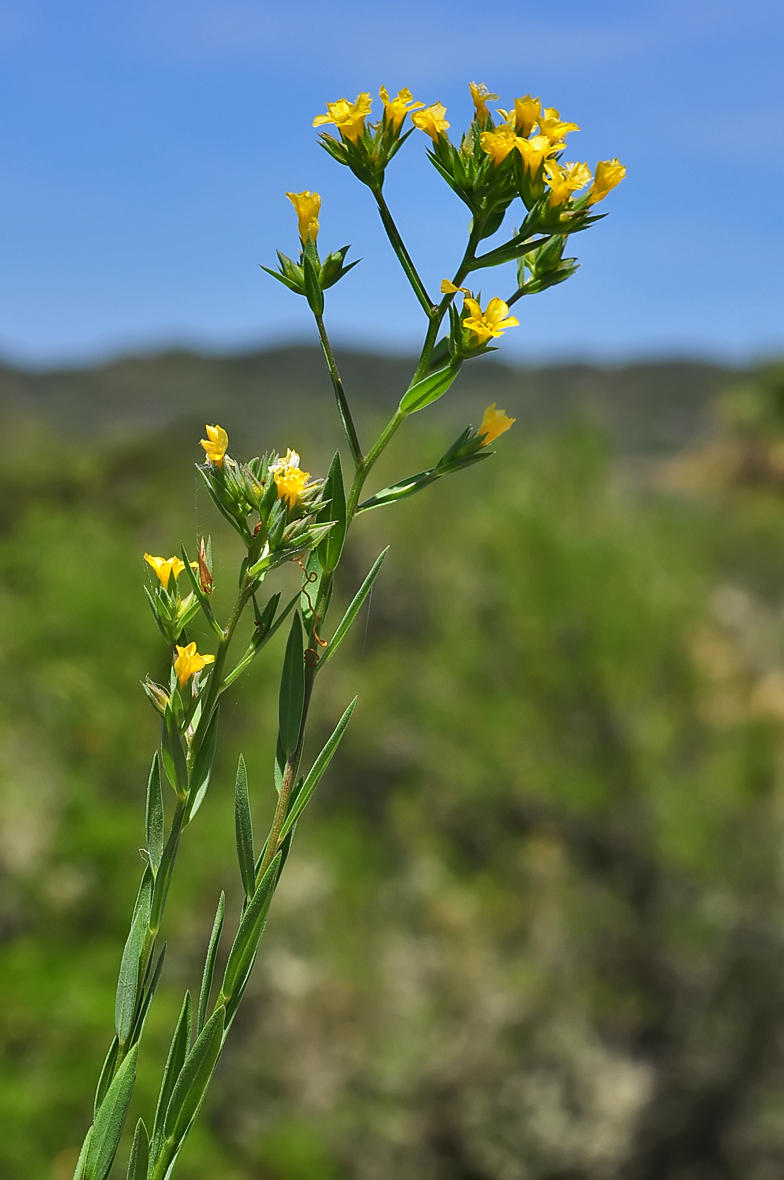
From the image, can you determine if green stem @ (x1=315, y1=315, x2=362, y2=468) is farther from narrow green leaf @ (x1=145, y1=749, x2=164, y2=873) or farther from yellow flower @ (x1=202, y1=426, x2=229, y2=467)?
narrow green leaf @ (x1=145, y1=749, x2=164, y2=873)

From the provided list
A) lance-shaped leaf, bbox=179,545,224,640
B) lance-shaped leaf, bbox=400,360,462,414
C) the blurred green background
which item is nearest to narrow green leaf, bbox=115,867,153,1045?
lance-shaped leaf, bbox=179,545,224,640

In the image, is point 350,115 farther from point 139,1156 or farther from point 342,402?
point 139,1156

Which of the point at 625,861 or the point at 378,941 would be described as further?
the point at 378,941

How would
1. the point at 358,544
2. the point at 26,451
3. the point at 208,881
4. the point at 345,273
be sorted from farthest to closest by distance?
the point at 26,451, the point at 358,544, the point at 208,881, the point at 345,273

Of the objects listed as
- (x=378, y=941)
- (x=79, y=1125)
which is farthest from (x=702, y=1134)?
(x=79, y=1125)

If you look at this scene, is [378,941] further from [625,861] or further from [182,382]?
[182,382]

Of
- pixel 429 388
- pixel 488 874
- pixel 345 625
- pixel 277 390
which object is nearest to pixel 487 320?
pixel 429 388

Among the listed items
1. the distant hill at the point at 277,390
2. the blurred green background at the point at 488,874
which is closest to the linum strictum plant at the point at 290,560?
the blurred green background at the point at 488,874
